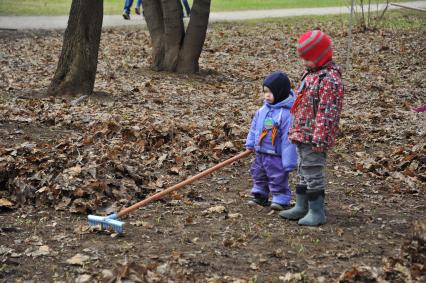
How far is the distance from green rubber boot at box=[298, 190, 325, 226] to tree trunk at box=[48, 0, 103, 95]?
6.16 meters

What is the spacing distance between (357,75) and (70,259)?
10.2m

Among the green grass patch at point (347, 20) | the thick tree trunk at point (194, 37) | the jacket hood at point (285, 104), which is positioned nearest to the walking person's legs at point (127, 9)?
the green grass patch at point (347, 20)

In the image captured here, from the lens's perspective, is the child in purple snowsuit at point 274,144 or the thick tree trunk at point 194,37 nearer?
the child in purple snowsuit at point 274,144

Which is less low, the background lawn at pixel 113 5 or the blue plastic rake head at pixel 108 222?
the background lawn at pixel 113 5

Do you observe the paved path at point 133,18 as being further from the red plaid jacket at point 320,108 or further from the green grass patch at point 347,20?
the red plaid jacket at point 320,108

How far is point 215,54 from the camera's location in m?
17.1

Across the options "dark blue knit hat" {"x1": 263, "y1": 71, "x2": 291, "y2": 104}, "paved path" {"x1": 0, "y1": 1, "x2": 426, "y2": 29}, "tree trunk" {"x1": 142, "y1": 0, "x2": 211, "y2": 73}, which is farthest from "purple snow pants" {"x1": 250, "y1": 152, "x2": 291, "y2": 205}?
"paved path" {"x1": 0, "y1": 1, "x2": 426, "y2": 29}

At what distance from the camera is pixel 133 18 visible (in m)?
23.7

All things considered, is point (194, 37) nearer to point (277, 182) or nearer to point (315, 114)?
point (277, 182)

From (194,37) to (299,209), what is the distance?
8.05m

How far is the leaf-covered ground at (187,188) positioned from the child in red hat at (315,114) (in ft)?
0.99

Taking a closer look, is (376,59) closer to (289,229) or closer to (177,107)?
(177,107)

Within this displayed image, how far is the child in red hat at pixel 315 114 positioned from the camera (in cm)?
584

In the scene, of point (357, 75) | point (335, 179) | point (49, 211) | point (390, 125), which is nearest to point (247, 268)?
point (49, 211)
